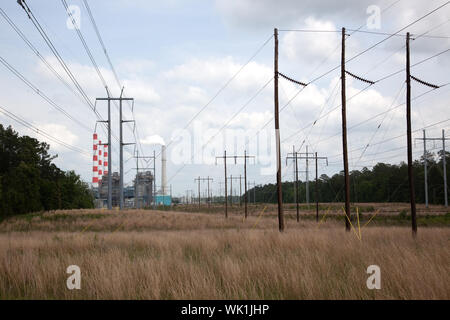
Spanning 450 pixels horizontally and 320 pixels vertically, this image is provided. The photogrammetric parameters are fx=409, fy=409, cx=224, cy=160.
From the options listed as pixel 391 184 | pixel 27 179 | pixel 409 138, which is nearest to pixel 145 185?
pixel 391 184

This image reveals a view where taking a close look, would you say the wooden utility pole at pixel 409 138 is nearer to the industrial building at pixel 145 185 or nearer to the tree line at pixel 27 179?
the tree line at pixel 27 179

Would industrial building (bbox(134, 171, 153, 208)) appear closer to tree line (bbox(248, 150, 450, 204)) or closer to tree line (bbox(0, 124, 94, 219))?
tree line (bbox(0, 124, 94, 219))

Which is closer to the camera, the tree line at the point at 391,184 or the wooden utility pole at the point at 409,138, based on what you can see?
the wooden utility pole at the point at 409,138

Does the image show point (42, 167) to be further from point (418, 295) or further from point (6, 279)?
point (418, 295)

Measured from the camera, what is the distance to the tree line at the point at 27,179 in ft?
155

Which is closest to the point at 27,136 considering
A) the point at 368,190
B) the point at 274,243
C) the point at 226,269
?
the point at 274,243

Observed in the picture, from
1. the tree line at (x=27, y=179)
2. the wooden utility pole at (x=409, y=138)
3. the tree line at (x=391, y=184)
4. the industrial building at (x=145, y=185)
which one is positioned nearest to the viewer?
the wooden utility pole at (x=409, y=138)

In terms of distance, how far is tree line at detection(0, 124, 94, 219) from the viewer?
4738cm

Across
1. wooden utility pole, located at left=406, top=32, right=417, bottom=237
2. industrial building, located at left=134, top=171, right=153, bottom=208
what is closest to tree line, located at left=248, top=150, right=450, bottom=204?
industrial building, located at left=134, top=171, right=153, bottom=208

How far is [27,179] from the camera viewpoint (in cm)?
5034

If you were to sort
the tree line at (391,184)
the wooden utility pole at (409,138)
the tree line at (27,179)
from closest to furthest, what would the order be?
the wooden utility pole at (409,138) → the tree line at (27,179) → the tree line at (391,184)

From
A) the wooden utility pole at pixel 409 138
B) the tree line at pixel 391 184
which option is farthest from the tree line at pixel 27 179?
the tree line at pixel 391 184

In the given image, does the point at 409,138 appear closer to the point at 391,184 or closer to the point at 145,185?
the point at 391,184

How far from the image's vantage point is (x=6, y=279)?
31.9 feet
